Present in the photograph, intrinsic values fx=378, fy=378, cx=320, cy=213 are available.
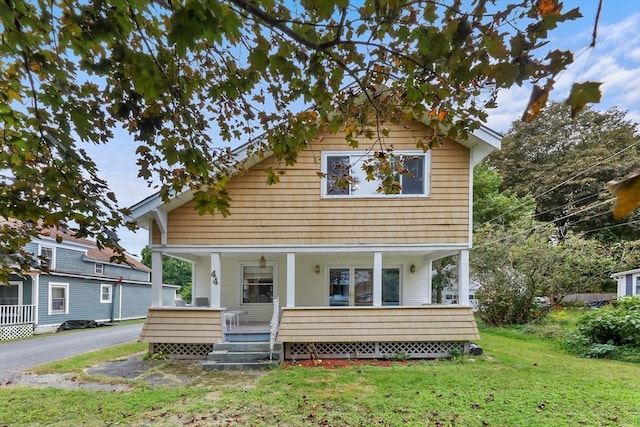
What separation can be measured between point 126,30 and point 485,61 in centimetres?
241

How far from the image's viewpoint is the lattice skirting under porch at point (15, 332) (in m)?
13.5

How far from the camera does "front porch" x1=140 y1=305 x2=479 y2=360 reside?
8031mm

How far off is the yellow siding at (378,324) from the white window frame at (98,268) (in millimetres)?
17179

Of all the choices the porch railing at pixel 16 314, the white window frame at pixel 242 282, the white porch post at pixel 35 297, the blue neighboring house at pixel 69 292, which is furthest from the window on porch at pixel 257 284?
the white porch post at pixel 35 297

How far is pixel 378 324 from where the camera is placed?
813 centimetres

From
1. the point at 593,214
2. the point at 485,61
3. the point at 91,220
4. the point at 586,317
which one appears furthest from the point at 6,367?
the point at 593,214

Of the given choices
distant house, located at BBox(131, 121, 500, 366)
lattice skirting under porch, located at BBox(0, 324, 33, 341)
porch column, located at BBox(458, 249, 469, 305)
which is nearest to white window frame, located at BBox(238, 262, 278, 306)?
distant house, located at BBox(131, 121, 500, 366)

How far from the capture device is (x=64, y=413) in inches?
188

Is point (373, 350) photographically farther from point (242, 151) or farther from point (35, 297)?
point (35, 297)

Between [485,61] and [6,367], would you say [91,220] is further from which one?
[6,367]

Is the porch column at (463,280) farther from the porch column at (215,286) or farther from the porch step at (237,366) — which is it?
the porch column at (215,286)

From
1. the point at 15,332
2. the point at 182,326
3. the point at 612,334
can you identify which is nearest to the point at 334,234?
the point at 182,326

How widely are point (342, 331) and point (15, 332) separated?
517 inches

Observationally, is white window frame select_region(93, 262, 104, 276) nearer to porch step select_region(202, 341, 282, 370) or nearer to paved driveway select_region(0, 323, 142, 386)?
paved driveway select_region(0, 323, 142, 386)
